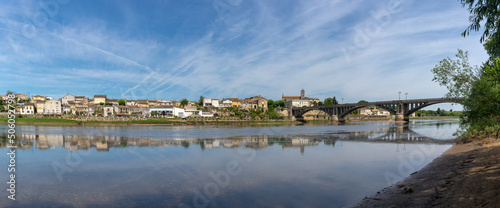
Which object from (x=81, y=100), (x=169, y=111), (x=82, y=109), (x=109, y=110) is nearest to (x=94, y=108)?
(x=82, y=109)

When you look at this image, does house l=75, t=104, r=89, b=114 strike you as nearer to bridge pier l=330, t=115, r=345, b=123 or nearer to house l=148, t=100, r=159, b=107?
house l=148, t=100, r=159, b=107

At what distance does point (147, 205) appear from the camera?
9.79 metres

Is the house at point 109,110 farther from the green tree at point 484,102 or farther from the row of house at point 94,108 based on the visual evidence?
the green tree at point 484,102

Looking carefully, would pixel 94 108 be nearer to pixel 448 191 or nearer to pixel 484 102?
pixel 484 102

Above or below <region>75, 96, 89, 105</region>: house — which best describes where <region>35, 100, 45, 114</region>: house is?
below

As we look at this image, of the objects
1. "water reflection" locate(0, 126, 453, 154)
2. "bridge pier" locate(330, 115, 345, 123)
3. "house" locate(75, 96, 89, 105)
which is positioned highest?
"house" locate(75, 96, 89, 105)

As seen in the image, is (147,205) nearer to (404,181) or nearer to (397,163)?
(404,181)

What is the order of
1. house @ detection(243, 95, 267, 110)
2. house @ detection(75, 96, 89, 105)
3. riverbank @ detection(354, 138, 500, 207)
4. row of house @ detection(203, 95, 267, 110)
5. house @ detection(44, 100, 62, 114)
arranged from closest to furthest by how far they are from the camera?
riverbank @ detection(354, 138, 500, 207)
house @ detection(44, 100, 62, 114)
house @ detection(75, 96, 89, 105)
row of house @ detection(203, 95, 267, 110)
house @ detection(243, 95, 267, 110)

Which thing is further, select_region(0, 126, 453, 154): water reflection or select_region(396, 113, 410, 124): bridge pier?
select_region(396, 113, 410, 124): bridge pier

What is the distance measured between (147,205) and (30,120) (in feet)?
334

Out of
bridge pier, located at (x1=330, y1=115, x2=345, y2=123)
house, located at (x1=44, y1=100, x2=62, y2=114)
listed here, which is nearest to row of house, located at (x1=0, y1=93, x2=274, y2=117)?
house, located at (x1=44, y1=100, x2=62, y2=114)

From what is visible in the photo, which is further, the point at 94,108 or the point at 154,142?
the point at 94,108

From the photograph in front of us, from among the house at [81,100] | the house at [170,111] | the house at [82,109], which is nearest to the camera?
the house at [170,111]

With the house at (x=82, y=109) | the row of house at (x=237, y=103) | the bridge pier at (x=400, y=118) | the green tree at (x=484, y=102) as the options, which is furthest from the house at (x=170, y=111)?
the green tree at (x=484, y=102)
